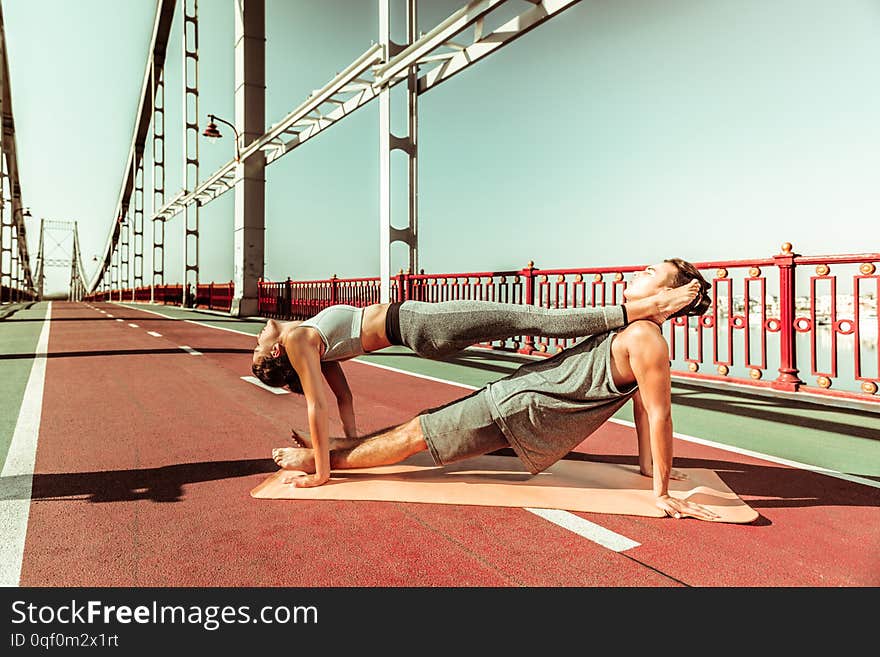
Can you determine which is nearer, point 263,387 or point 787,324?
point 787,324

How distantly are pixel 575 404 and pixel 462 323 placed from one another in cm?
76

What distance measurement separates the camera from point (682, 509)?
8.83ft

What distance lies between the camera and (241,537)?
244 centimetres

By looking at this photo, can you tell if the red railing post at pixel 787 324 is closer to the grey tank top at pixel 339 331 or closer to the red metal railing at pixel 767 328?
the red metal railing at pixel 767 328

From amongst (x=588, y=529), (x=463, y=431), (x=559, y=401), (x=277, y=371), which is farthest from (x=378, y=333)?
(x=588, y=529)

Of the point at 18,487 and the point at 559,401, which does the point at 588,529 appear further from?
the point at 18,487

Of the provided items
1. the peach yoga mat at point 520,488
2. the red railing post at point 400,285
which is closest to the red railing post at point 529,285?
the red railing post at point 400,285

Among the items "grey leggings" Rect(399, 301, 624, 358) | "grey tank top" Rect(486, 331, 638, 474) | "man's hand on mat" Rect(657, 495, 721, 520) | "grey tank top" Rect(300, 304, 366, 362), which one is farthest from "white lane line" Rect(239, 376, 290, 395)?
"man's hand on mat" Rect(657, 495, 721, 520)

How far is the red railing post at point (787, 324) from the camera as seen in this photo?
6.31m

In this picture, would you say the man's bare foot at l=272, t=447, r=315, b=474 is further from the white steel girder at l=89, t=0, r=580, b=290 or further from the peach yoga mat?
the white steel girder at l=89, t=0, r=580, b=290

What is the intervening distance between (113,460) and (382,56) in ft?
40.9

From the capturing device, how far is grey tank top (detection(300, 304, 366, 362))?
3162mm
